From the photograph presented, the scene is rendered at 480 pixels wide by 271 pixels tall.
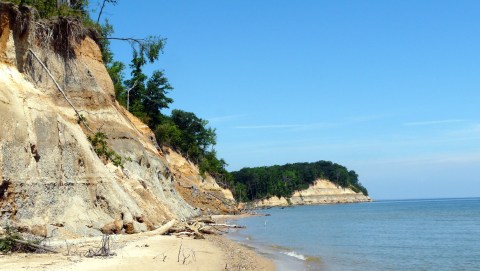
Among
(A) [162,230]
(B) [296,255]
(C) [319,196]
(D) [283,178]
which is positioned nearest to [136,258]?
(A) [162,230]

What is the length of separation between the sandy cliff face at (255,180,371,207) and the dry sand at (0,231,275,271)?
120 meters

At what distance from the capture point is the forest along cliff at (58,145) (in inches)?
601

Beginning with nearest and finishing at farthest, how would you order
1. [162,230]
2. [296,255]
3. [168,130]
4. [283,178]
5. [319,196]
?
1. [162,230]
2. [296,255]
3. [168,130]
4. [283,178]
5. [319,196]

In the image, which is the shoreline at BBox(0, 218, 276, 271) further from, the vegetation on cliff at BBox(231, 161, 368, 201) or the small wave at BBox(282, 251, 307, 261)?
the vegetation on cliff at BBox(231, 161, 368, 201)

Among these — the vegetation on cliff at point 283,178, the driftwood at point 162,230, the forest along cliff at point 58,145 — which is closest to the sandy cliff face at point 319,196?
the vegetation on cliff at point 283,178

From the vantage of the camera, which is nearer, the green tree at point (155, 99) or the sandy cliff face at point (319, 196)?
the green tree at point (155, 99)

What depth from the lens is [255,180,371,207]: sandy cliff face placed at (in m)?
144

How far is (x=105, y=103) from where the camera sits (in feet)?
89.8

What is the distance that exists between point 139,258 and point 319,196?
150 metres

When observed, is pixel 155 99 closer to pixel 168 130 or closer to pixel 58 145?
pixel 168 130

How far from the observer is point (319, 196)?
523ft

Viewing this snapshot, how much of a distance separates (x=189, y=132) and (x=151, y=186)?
154 feet

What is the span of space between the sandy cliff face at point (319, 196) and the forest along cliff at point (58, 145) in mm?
113451

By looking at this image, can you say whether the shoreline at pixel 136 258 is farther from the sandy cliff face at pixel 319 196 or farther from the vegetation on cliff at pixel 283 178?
the sandy cliff face at pixel 319 196
